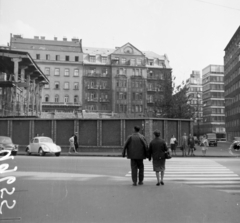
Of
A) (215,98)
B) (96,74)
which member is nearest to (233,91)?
(215,98)

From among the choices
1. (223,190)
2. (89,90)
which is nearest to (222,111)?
(89,90)

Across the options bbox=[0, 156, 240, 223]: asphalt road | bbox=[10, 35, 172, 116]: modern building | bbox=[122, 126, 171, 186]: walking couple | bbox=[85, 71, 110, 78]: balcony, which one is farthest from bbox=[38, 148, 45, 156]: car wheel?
bbox=[85, 71, 110, 78]: balcony

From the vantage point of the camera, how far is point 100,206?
24.4 feet

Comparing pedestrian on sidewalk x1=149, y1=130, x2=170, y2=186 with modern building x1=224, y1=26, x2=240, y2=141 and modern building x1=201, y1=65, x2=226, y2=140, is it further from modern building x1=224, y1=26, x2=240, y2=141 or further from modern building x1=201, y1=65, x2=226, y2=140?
modern building x1=201, y1=65, x2=226, y2=140

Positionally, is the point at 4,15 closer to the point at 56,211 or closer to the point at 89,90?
the point at 56,211

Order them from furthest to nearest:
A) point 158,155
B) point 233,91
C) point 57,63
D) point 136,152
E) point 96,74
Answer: point 233,91 → point 96,74 → point 57,63 → point 158,155 → point 136,152

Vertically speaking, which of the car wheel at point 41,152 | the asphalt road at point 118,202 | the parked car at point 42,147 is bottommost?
the asphalt road at point 118,202

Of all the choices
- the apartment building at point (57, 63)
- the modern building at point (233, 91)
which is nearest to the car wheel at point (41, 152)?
the apartment building at point (57, 63)

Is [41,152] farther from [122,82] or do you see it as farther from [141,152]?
[122,82]

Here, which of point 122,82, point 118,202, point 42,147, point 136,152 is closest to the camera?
point 118,202

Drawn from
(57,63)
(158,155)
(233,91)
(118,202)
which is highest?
(233,91)

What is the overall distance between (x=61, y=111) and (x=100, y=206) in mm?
29585

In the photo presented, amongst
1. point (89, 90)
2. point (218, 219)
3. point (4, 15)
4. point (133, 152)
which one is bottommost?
point (218, 219)

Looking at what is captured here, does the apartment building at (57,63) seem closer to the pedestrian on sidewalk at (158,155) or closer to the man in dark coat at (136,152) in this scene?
the man in dark coat at (136,152)
